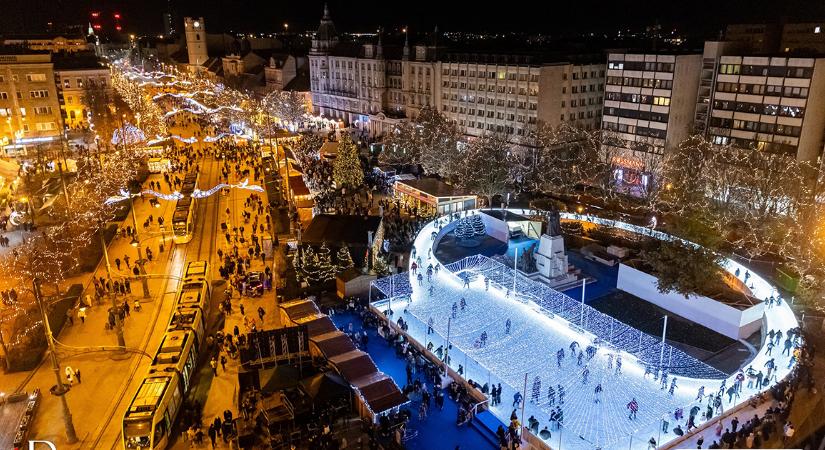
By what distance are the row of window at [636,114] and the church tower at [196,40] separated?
107 m

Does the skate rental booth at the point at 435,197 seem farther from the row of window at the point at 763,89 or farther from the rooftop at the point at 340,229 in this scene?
the row of window at the point at 763,89

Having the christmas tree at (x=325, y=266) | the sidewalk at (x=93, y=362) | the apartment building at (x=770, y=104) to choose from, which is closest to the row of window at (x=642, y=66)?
the apartment building at (x=770, y=104)

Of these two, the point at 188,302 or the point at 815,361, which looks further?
the point at 188,302

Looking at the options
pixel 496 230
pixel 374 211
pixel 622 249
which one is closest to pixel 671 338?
pixel 622 249

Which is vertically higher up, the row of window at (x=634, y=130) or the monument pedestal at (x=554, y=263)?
the row of window at (x=634, y=130)

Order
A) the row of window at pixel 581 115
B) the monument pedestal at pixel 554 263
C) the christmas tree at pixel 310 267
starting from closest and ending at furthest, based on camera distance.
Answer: the christmas tree at pixel 310 267 → the monument pedestal at pixel 554 263 → the row of window at pixel 581 115

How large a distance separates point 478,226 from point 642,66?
1074 inches

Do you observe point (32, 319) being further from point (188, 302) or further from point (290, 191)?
point (290, 191)

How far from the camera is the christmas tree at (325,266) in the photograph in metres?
31.3

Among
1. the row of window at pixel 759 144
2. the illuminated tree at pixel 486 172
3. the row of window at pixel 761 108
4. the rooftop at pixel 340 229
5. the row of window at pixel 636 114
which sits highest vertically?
the row of window at pixel 761 108

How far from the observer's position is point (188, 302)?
26203 millimetres

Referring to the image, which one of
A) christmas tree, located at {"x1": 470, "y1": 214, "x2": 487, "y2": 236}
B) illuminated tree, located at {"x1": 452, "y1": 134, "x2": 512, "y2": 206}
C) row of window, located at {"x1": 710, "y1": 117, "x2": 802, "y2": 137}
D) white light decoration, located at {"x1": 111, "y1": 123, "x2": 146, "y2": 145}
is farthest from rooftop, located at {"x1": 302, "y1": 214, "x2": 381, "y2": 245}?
white light decoration, located at {"x1": 111, "y1": 123, "x2": 146, "y2": 145}

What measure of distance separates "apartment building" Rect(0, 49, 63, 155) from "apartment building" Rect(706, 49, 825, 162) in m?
67.2

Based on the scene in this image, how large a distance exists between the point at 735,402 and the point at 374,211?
30579mm
